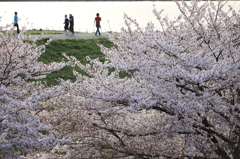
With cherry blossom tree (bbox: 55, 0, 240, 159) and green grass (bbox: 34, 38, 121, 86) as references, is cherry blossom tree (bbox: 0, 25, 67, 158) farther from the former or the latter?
green grass (bbox: 34, 38, 121, 86)

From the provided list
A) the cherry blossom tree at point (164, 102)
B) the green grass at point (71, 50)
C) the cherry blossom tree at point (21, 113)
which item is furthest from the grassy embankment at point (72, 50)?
the cherry blossom tree at point (164, 102)

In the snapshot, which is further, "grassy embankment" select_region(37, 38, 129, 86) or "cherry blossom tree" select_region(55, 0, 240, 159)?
"grassy embankment" select_region(37, 38, 129, 86)

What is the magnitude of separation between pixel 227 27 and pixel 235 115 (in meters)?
1.83

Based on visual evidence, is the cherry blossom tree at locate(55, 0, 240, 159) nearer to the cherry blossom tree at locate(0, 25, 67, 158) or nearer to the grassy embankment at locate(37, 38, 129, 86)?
the cherry blossom tree at locate(0, 25, 67, 158)

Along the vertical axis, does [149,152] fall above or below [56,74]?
below

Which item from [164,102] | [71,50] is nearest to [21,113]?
[164,102]

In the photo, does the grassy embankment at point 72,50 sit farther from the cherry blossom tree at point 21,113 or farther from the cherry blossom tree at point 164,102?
the cherry blossom tree at point 164,102

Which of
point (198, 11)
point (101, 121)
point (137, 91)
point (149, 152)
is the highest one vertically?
point (198, 11)

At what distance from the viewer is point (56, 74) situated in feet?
42.0

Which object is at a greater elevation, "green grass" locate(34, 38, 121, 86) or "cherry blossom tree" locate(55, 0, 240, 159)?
"green grass" locate(34, 38, 121, 86)

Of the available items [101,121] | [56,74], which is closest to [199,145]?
[101,121]

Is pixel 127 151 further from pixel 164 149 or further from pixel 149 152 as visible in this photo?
pixel 164 149

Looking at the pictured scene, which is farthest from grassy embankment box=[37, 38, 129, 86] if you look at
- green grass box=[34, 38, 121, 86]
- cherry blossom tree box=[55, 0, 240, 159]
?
cherry blossom tree box=[55, 0, 240, 159]

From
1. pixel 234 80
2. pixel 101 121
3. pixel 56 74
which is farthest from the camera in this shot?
pixel 56 74
